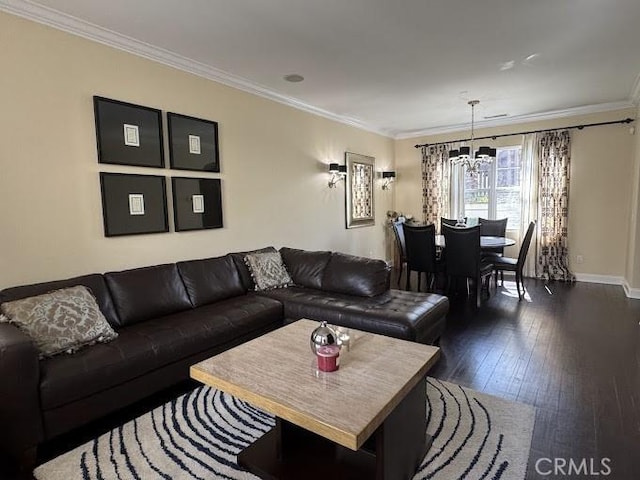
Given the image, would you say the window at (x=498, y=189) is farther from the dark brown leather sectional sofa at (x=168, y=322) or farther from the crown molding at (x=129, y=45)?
the dark brown leather sectional sofa at (x=168, y=322)

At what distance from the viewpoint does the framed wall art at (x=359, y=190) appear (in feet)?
20.0

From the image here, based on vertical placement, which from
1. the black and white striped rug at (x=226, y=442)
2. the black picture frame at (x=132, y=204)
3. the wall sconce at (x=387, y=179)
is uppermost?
the wall sconce at (x=387, y=179)

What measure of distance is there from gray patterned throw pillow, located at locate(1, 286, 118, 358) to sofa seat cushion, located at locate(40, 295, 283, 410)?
76 millimetres

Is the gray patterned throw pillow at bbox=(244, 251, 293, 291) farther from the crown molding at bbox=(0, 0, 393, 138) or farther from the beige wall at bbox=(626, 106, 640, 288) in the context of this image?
the beige wall at bbox=(626, 106, 640, 288)

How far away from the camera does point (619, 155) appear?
539 centimetres

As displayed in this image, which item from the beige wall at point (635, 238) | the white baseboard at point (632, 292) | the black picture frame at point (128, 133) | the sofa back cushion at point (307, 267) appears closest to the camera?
the black picture frame at point (128, 133)

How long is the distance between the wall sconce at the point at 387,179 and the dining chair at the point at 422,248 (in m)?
1.93

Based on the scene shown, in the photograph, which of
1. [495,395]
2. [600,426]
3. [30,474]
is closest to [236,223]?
[30,474]

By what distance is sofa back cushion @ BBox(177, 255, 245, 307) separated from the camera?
328 centimetres

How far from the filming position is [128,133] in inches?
123

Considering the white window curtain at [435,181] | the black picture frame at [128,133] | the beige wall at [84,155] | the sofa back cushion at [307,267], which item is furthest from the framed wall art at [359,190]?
the black picture frame at [128,133]

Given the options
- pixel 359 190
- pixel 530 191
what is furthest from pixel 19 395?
pixel 530 191

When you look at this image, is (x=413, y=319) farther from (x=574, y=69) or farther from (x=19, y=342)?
(x=574, y=69)

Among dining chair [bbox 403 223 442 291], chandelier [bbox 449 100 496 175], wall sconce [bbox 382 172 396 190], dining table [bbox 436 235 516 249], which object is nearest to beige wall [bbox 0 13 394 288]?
dining chair [bbox 403 223 442 291]
